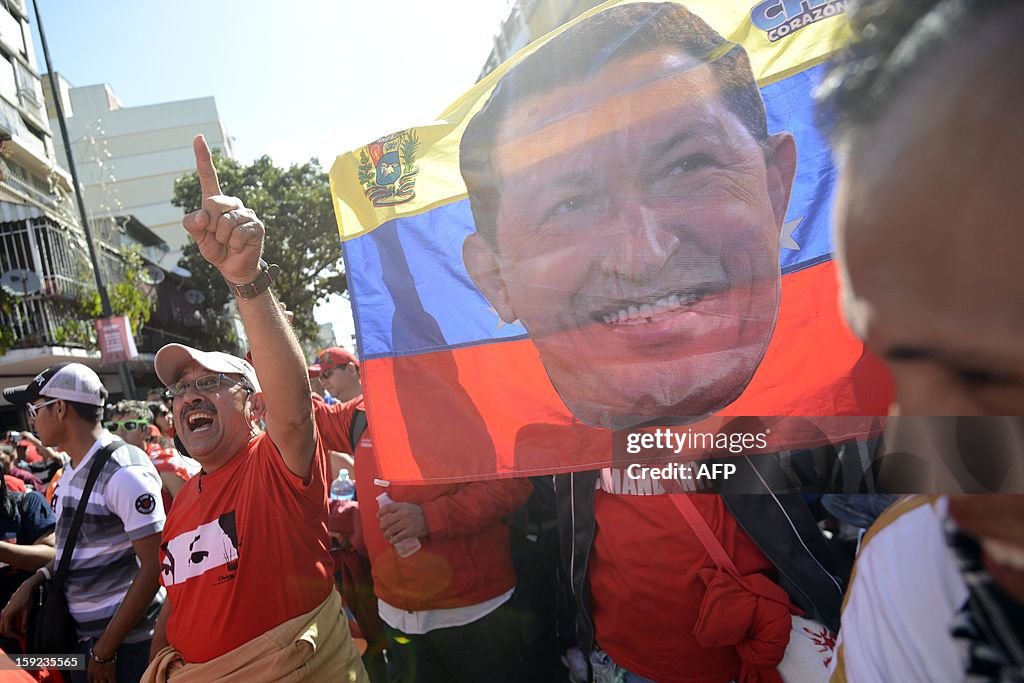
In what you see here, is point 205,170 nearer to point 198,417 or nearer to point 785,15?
point 198,417

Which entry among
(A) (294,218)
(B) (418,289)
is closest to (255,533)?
(B) (418,289)

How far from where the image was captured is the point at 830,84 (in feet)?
2.28

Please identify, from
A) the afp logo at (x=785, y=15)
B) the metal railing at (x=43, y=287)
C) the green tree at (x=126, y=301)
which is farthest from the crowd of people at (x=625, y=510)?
the metal railing at (x=43, y=287)

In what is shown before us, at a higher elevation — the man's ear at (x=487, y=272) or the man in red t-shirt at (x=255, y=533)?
the man's ear at (x=487, y=272)

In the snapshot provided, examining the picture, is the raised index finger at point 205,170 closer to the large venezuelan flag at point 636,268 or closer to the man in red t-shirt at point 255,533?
the man in red t-shirt at point 255,533

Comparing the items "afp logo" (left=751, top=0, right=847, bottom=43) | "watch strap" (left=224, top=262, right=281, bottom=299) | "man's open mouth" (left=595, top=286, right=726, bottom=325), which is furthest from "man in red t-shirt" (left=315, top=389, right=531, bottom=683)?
"afp logo" (left=751, top=0, right=847, bottom=43)

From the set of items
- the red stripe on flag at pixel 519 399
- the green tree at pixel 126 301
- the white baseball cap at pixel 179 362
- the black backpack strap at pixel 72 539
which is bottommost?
the black backpack strap at pixel 72 539

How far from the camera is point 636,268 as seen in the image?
1445 millimetres

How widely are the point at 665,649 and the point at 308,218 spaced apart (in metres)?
15.8

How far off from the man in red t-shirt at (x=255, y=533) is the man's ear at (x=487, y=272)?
24.4 inches

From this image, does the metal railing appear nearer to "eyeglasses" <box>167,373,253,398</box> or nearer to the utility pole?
the utility pole

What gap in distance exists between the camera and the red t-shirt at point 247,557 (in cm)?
213

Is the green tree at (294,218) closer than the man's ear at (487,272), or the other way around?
the man's ear at (487,272)

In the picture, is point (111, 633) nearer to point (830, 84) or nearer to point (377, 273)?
point (377, 273)
